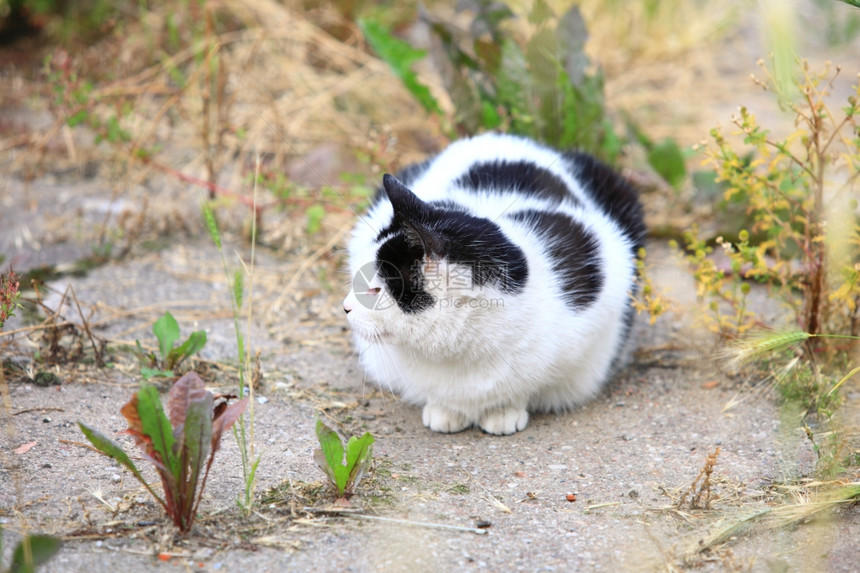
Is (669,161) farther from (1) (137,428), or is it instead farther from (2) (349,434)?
(1) (137,428)

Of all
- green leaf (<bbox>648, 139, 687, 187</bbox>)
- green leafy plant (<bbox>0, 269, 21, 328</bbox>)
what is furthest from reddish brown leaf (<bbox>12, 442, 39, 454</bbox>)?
green leaf (<bbox>648, 139, 687, 187</bbox>)

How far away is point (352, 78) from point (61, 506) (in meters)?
3.39

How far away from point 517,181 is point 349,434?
3.36ft

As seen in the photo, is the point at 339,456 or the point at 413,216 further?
the point at 413,216

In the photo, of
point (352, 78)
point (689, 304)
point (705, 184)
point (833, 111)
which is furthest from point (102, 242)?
point (833, 111)

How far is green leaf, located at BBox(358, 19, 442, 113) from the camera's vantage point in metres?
3.89

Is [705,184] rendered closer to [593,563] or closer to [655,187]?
[655,187]

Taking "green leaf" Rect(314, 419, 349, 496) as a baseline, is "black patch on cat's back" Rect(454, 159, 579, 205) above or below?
above

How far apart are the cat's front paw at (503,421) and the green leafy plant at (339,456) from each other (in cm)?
64

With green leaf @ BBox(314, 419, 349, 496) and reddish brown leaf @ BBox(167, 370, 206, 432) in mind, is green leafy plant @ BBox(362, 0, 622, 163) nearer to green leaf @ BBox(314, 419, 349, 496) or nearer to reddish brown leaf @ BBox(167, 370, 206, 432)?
green leaf @ BBox(314, 419, 349, 496)

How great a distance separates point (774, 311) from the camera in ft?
10.6

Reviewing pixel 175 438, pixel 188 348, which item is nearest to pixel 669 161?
pixel 188 348

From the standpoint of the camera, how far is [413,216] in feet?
6.86

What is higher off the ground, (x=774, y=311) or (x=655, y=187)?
(x=655, y=187)
